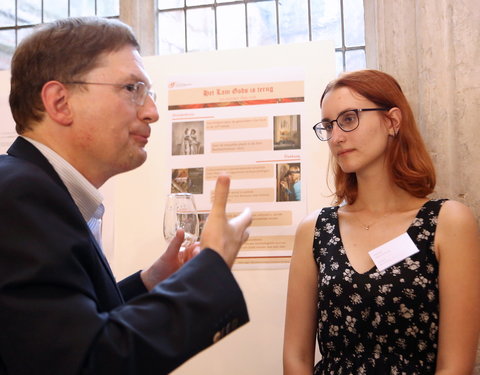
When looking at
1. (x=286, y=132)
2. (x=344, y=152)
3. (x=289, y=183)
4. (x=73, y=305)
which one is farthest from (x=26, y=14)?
(x=73, y=305)

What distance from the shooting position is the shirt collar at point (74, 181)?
132 cm

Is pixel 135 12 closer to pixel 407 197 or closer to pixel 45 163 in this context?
pixel 407 197

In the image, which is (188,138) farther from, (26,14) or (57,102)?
(26,14)

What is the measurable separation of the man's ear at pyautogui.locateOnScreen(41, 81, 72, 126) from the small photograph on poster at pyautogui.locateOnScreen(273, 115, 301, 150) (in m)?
1.66

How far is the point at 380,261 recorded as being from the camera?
7.22 ft

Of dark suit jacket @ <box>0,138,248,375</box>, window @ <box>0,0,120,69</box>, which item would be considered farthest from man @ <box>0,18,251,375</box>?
window @ <box>0,0,120,69</box>

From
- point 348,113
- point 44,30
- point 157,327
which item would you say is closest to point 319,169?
point 348,113

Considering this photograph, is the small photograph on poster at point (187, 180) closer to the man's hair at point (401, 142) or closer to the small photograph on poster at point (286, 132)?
the small photograph on poster at point (286, 132)

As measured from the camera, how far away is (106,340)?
1007 millimetres

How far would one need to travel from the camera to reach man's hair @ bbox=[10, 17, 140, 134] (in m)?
1.41

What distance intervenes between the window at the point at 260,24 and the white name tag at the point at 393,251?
1.70 meters

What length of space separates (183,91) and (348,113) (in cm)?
113

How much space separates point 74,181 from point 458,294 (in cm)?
150

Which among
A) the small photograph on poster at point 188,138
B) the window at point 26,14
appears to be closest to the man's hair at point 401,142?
the small photograph on poster at point 188,138
